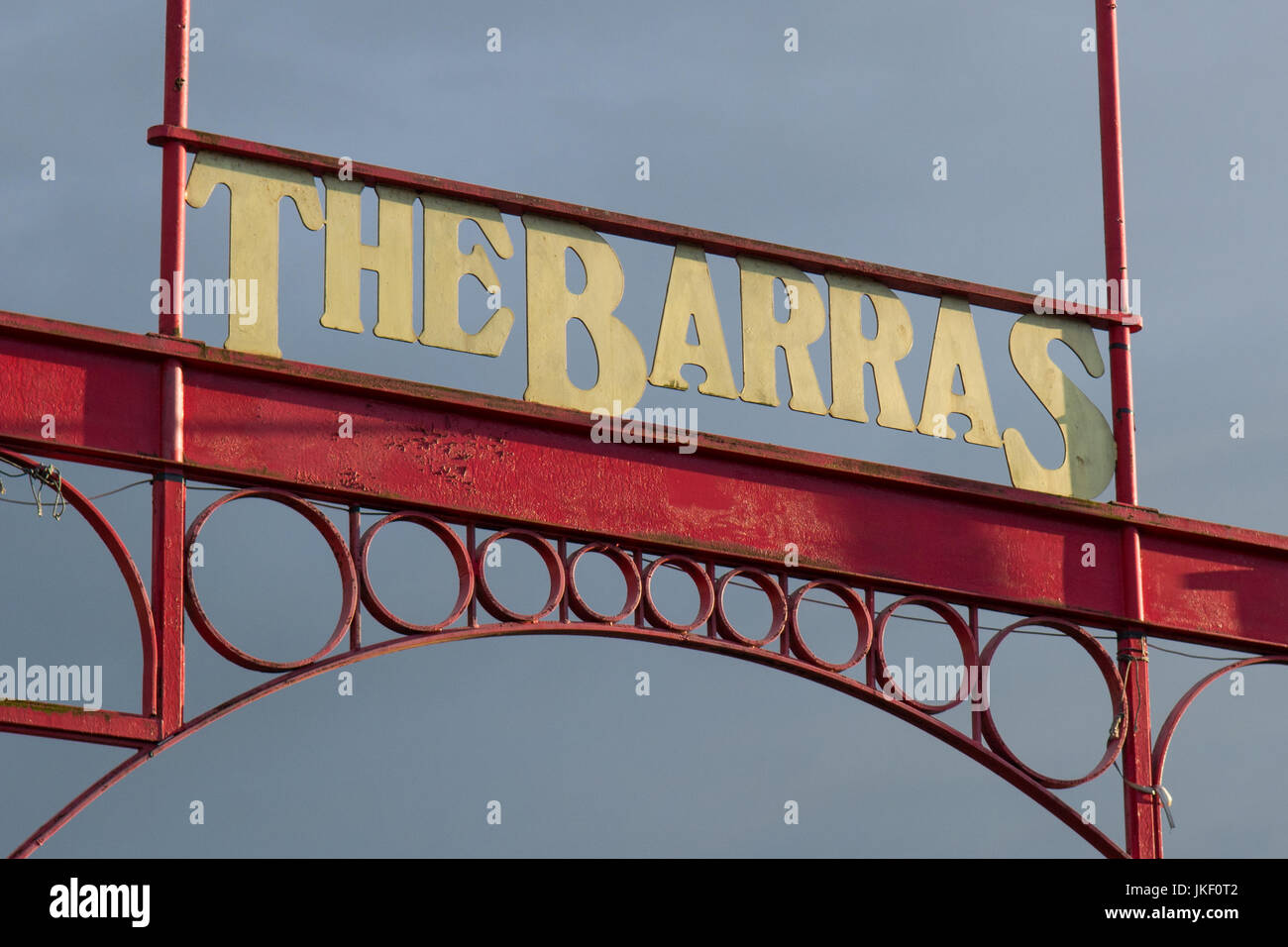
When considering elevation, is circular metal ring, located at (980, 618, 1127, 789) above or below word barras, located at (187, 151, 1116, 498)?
below

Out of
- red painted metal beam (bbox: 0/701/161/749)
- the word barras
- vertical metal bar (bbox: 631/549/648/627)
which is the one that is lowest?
red painted metal beam (bbox: 0/701/161/749)

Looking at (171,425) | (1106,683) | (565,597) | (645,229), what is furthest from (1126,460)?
(171,425)

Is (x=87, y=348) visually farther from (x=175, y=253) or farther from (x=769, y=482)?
(x=769, y=482)

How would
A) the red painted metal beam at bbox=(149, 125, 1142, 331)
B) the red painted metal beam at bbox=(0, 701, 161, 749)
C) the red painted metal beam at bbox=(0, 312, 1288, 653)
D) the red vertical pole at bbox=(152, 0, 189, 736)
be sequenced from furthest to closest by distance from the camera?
the red painted metal beam at bbox=(149, 125, 1142, 331), the red painted metal beam at bbox=(0, 312, 1288, 653), the red vertical pole at bbox=(152, 0, 189, 736), the red painted metal beam at bbox=(0, 701, 161, 749)

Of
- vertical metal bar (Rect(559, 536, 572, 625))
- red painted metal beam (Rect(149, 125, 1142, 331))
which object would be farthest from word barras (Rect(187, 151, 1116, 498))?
vertical metal bar (Rect(559, 536, 572, 625))

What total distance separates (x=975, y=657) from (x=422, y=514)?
9.59ft

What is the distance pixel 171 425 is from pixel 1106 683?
5.05 metres

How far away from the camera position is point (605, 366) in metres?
12.2

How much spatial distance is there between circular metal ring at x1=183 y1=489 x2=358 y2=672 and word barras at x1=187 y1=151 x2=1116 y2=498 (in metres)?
0.69

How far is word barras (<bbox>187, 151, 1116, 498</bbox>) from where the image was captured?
454 inches

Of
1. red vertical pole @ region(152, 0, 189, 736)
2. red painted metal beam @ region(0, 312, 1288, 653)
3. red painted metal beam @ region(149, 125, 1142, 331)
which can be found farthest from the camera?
red painted metal beam @ region(149, 125, 1142, 331)

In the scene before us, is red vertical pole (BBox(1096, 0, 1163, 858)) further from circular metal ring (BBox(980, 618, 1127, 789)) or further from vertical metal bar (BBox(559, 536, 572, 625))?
vertical metal bar (BBox(559, 536, 572, 625))

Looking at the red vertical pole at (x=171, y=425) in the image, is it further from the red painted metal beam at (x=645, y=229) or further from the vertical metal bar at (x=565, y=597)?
the vertical metal bar at (x=565, y=597)

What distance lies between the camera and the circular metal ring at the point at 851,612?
12.0 m
